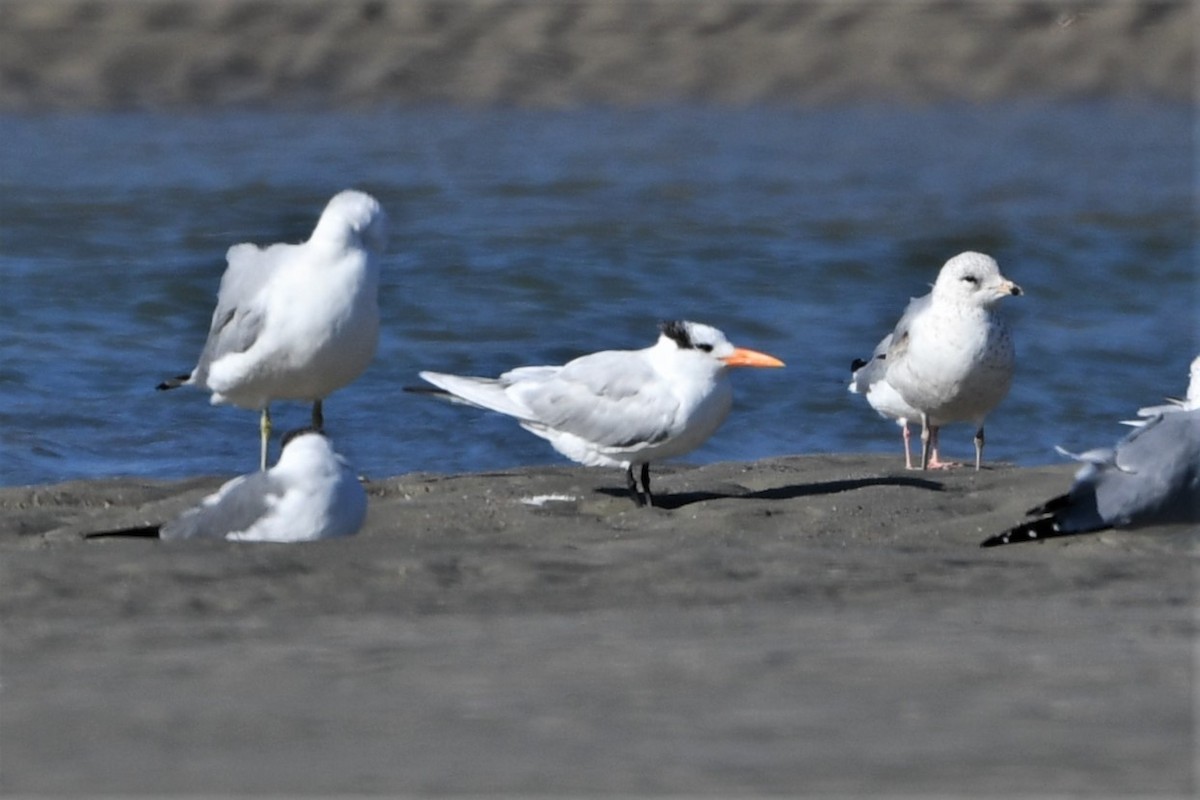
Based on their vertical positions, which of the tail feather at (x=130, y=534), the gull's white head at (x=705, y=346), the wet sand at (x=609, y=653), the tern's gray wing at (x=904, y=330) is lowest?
the wet sand at (x=609, y=653)

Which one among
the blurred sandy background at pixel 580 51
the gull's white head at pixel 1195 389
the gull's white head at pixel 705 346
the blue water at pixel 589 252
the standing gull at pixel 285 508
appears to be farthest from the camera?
the blurred sandy background at pixel 580 51

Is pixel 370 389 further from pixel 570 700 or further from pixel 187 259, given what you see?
pixel 570 700

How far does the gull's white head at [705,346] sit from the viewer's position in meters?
7.29

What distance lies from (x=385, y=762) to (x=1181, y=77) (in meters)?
17.0

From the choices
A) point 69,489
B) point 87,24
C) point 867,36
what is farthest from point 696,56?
point 69,489

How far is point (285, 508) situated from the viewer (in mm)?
6191

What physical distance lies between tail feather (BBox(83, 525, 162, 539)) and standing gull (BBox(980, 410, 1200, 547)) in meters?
2.21

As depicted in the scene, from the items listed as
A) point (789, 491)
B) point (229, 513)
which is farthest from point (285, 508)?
point (789, 491)

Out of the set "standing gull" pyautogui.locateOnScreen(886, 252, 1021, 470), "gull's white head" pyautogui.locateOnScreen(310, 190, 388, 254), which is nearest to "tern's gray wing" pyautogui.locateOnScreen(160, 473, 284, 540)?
"gull's white head" pyautogui.locateOnScreen(310, 190, 388, 254)

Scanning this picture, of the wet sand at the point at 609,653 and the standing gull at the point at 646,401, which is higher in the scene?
the standing gull at the point at 646,401

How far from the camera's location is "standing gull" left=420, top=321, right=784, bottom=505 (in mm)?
7188

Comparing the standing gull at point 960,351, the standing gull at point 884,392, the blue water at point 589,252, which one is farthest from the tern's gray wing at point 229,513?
the standing gull at point 884,392

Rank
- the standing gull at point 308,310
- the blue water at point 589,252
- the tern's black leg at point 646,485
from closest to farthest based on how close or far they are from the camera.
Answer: the tern's black leg at point 646,485
the standing gull at point 308,310
the blue water at point 589,252

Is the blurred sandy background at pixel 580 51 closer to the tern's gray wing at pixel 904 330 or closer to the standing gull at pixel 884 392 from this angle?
the standing gull at pixel 884 392
